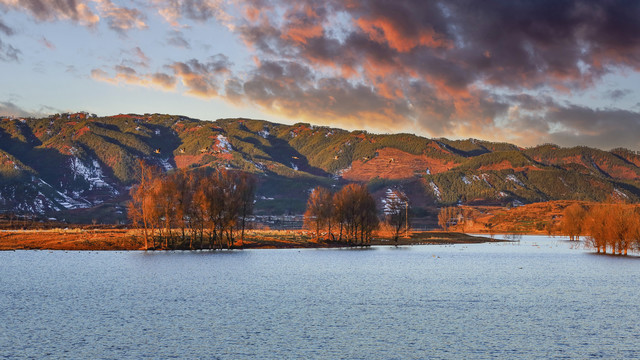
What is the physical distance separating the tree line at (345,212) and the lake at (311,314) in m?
71.3

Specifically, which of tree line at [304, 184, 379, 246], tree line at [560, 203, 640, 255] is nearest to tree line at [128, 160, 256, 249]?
tree line at [304, 184, 379, 246]

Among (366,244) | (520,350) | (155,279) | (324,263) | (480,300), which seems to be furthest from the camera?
(366,244)

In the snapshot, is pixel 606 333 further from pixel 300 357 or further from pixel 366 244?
pixel 366 244

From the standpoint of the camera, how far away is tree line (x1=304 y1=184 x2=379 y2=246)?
148 m

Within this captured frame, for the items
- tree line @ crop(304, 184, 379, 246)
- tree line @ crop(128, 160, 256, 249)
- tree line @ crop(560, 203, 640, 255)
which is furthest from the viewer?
tree line @ crop(304, 184, 379, 246)

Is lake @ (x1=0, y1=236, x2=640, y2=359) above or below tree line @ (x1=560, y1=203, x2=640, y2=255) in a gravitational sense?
below

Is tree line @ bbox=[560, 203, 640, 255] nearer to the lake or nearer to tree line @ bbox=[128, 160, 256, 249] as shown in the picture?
the lake

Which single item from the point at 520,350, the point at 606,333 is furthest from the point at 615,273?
the point at 520,350

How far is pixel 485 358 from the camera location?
29.3m

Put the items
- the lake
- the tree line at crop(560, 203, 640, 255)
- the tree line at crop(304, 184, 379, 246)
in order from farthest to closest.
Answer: the tree line at crop(304, 184, 379, 246), the tree line at crop(560, 203, 640, 255), the lake

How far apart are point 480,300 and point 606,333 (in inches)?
592

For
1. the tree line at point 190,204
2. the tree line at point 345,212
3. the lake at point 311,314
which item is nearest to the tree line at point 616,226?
the lake at point 311,314

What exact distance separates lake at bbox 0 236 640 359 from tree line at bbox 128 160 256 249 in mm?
35619

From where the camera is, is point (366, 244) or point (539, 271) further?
point (366, 244)
